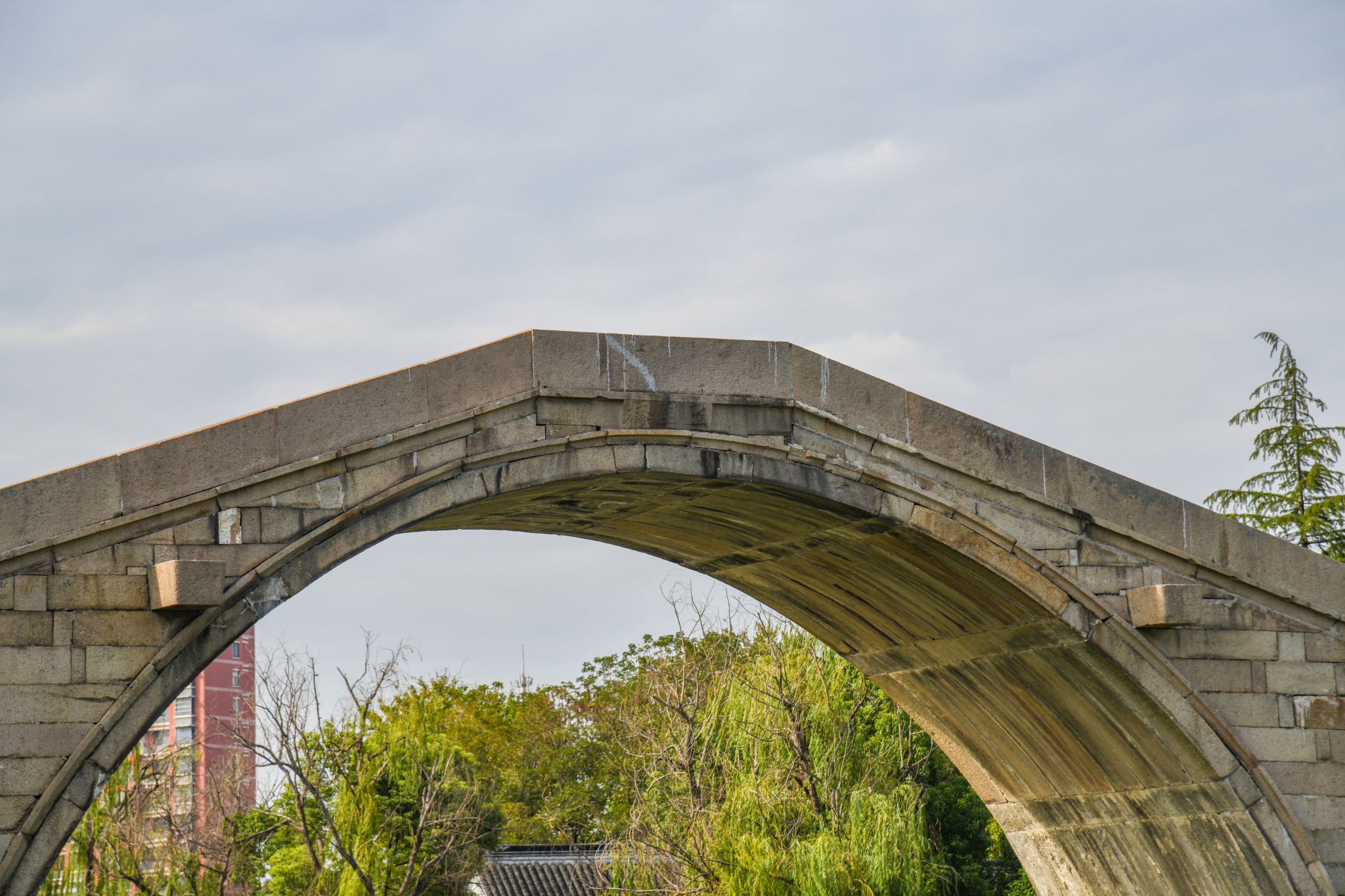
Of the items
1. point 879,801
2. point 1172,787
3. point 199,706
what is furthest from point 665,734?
point 199,706

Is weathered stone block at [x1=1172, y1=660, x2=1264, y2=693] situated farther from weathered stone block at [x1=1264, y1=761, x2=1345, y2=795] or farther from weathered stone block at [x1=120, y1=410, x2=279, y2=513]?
weathered stone block at [x1=120, y1=410, x2=279, y2=513]

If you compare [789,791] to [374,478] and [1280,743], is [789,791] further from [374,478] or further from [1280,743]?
[374,478]

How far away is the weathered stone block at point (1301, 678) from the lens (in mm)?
8461

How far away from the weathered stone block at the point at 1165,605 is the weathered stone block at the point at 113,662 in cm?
535

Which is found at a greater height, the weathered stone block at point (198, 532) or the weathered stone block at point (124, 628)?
the weathered stone block at point (198, 532)

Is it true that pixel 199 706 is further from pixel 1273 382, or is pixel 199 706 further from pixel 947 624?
pixel 947 624

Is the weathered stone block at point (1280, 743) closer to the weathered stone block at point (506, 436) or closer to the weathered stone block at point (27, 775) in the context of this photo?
the weathered stone block at point (506, 436)

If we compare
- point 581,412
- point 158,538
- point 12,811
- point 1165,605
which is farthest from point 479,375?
point 1165,605

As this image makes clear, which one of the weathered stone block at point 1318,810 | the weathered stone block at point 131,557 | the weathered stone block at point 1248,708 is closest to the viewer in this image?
the weathered stone block at point 131,557

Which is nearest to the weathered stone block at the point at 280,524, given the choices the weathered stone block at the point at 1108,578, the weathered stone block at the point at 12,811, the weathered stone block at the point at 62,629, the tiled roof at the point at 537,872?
the weathered stone block at the point at 62,629

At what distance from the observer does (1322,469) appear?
17484mm

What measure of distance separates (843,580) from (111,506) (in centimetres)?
491

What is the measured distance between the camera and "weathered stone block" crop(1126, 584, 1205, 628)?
813 cm

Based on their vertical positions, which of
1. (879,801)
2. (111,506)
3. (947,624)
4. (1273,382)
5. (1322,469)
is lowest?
(879,801)
